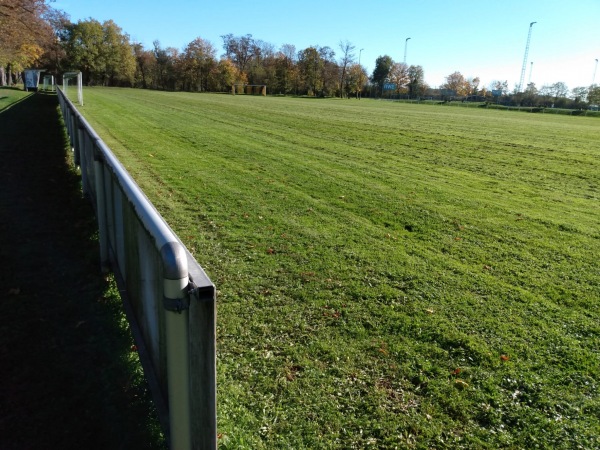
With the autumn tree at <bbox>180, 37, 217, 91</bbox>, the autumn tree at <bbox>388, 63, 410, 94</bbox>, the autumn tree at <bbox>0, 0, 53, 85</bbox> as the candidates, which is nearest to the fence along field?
the autumn tree at <bbox>0, 0, 53, 85</bbox>

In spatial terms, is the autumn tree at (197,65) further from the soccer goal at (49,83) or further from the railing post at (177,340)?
the railing post at (177,340)

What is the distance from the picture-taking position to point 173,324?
2.11 metres

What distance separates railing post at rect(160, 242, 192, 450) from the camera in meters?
1.99

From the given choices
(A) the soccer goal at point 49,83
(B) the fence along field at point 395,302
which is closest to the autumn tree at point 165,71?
(A) the soccer goal at point 49,83

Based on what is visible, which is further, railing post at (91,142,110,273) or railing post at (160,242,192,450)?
railing post at (91,142,110,273)

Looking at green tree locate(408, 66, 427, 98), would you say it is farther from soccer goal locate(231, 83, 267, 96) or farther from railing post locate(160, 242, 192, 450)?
railing post locate(160, 242, 192, 450)

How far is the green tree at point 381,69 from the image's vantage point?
129625 millimetres

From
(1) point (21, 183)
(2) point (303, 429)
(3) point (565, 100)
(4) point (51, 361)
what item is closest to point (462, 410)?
(2) point (303, 429)

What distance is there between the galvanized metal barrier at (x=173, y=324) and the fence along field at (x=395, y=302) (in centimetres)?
70

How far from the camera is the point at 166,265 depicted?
1.98 meters

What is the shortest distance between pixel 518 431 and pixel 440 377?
660mm

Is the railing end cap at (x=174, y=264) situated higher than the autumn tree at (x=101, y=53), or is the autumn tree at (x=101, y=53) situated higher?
the autumn tree at (x=101, y=53)

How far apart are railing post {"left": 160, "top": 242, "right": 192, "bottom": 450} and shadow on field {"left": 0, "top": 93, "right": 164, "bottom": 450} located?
0.73 m

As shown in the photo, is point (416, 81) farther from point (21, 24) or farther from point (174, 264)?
point (174, 264)
